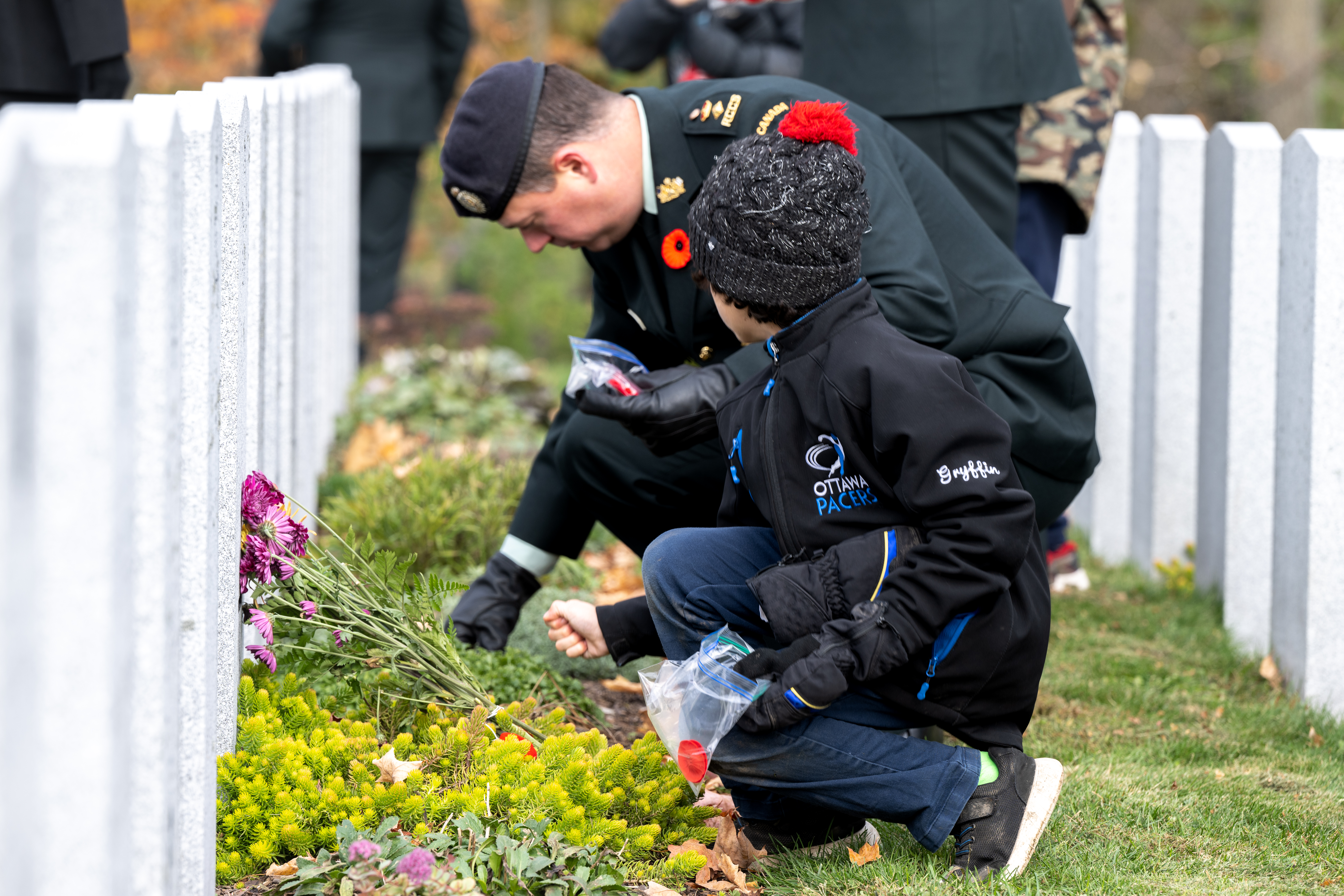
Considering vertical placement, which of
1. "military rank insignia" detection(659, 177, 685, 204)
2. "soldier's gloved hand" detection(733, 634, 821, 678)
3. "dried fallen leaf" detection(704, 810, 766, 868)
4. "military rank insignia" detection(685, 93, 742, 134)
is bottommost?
"dried fallen leaf" detection(704, 810, 766, 868)

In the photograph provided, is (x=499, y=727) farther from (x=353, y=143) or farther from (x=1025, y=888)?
(x=353, y=143)

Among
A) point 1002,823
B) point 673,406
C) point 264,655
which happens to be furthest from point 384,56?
point 1002,823

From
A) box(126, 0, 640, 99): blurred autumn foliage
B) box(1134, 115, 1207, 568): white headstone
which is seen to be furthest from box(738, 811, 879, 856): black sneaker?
box(126, 0, 640, 99): blurred autumn foliage

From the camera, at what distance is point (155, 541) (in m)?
1.59

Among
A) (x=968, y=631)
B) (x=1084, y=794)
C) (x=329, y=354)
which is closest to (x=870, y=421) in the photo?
(x=968, y=631)

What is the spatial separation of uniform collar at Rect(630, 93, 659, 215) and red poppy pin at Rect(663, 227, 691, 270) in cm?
6

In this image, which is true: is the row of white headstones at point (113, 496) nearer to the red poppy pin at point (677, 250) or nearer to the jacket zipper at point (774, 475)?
the jacket zipper at point (774, 475)

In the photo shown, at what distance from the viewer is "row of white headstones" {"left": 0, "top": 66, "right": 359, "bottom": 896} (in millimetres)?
1351

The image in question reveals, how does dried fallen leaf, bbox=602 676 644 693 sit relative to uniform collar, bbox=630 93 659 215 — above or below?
below

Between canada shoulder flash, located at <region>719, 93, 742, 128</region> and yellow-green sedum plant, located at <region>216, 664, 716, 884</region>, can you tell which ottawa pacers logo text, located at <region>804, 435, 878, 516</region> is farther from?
canada shoulder flash, located at <region>719, 93, 742, 128</region>

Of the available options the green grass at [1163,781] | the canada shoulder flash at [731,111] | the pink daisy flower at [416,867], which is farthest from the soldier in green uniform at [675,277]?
the pink daisy flower at [416,867]

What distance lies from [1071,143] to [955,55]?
552 millimetres

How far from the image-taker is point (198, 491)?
5.76ft

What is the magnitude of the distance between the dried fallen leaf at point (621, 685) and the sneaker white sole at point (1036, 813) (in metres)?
1.15
